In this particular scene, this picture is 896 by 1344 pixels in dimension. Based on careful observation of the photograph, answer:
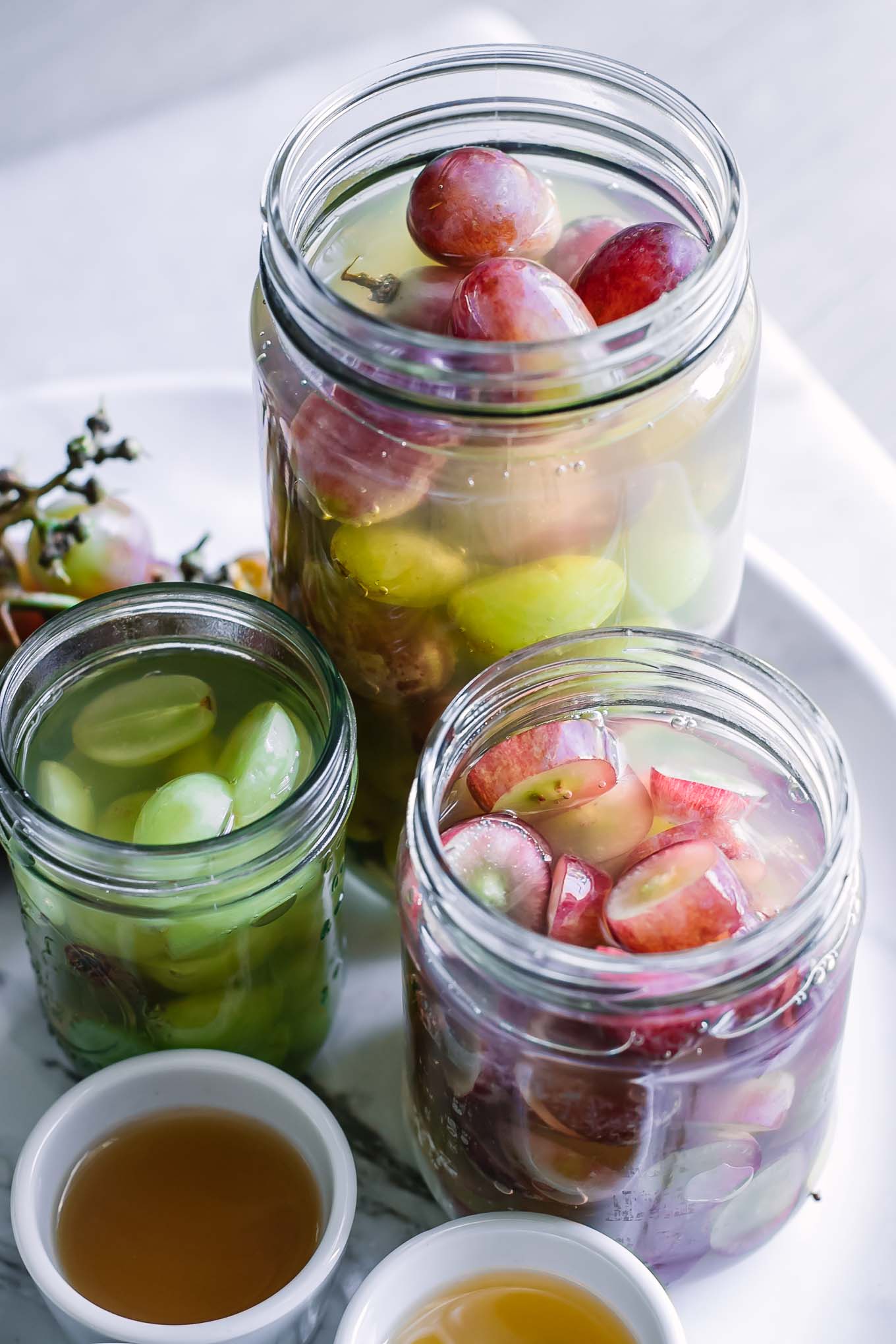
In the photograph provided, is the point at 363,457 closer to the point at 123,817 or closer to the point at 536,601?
the point at 536,601

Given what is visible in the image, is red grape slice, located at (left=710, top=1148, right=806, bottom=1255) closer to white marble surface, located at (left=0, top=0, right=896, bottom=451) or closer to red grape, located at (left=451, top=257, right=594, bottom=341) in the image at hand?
red grape, located at (left=451, top=257, right=594, bottom=341)

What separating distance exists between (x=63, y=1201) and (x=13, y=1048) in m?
0.13

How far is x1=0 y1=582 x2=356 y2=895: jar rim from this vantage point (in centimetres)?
65

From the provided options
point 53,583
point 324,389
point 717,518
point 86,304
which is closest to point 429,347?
point 324,389

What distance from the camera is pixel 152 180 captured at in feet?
4.14

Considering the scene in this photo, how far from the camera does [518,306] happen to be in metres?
0.63

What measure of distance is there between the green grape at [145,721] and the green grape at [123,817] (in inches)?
0.8

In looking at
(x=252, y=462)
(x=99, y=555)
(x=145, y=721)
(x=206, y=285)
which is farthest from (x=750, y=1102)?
(x=206, y=285)

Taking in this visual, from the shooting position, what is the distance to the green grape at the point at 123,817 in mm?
707

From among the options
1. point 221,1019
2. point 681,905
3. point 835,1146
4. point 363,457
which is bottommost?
point 835,1146

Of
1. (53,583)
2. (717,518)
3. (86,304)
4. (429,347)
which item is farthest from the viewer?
(86,304)

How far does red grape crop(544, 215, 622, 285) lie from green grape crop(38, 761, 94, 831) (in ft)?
1.08

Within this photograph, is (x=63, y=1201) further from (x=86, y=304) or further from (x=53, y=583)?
(x=86, y=304)

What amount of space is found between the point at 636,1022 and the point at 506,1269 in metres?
0.14
